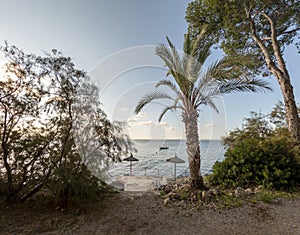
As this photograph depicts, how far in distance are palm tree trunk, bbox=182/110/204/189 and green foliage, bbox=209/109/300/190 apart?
1252 mm

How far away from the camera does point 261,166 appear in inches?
190

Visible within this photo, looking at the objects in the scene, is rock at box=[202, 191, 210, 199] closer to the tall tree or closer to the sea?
the sea

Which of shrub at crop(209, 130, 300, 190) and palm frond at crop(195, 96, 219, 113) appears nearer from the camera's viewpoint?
shrub at crop(209, 130, 300, 190)

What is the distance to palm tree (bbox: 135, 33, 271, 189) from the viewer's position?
14.7 ft

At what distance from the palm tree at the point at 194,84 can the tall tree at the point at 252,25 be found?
2.61 m

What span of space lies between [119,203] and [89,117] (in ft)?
7.05

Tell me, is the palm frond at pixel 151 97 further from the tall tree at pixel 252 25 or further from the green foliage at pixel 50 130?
the tall tree at pixel 252 25

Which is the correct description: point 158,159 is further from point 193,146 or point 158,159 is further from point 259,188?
point 259,188

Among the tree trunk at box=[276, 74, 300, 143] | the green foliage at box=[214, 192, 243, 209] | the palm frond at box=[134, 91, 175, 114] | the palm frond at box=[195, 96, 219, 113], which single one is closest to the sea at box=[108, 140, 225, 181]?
the palm frond at box=[134, 91, 175, 114]

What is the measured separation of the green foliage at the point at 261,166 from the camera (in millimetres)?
4625

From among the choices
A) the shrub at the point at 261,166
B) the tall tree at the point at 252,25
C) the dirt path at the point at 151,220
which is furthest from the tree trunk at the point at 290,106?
the dirt path at the point at 151,220

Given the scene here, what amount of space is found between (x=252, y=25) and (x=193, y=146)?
6.49 meters

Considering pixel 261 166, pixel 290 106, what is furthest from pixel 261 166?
pixel 290 106

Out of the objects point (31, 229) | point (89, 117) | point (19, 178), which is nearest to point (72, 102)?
point (89, 117)
